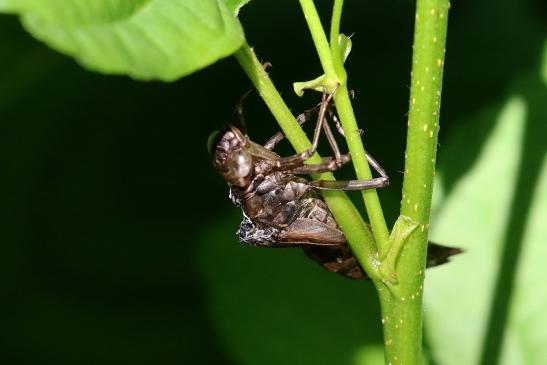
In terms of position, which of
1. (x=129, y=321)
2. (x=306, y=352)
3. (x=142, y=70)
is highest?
(x=142, y=70)

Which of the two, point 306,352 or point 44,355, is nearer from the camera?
point 306,352

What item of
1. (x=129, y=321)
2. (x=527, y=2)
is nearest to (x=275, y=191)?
(x=129, y=321)

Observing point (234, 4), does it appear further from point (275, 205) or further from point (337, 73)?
point (275, 205)

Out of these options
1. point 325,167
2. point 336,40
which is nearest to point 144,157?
point 325,167

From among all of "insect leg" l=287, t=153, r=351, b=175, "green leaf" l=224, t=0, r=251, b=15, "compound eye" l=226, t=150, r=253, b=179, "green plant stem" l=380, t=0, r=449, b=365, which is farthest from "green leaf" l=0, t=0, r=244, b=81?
"compound eye" l=226, t=150, r=253, b=179

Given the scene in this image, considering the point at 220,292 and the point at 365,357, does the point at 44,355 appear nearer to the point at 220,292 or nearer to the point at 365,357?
the point at 220,292

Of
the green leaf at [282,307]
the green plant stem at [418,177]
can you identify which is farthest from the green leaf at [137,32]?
the green leaf at [282,307]
